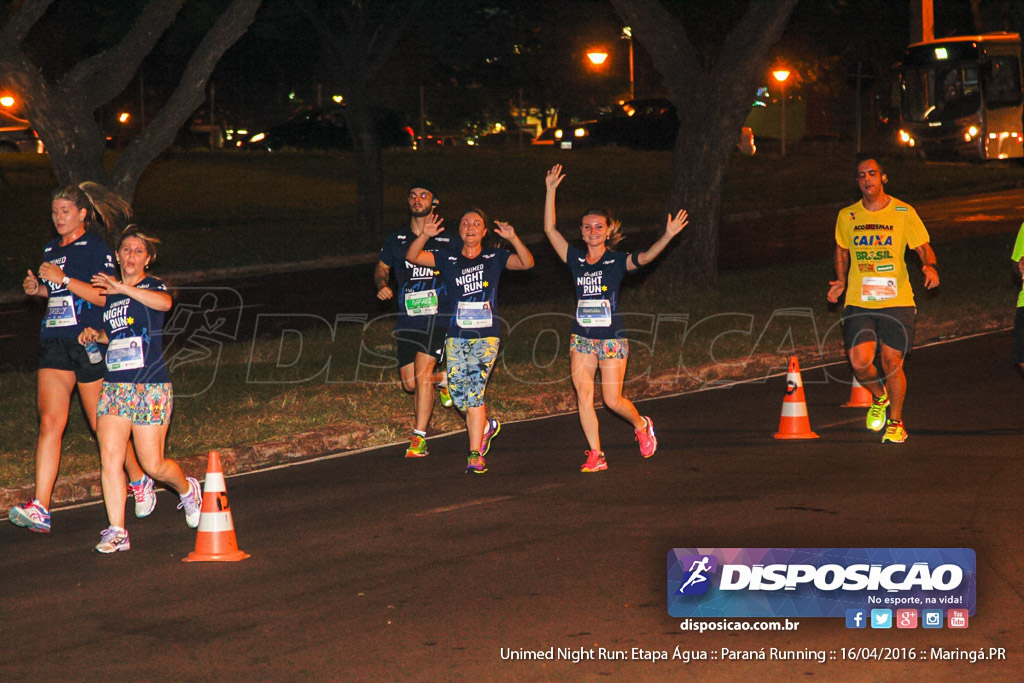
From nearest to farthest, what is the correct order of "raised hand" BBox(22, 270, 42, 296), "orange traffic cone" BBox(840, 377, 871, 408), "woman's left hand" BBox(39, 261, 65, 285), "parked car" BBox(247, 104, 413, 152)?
1. "woman's left hand" BBox(39, 261, 65, 285)
2. "raised hand" BBox(22, 270, 42, 296)
3. "orange traffic cone" BBox(840, 377, 871, 408)
4. "parked car" BBox(247, 104, 413, 152)

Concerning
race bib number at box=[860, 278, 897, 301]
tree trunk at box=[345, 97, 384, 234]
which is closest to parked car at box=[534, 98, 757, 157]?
tree trunk at box=[345, 97, 384, 234]

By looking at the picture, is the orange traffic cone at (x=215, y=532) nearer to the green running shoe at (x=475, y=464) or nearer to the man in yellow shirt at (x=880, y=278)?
the green running shoe at (x=475, y=464)

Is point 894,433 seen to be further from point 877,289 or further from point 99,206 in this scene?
point 99,206

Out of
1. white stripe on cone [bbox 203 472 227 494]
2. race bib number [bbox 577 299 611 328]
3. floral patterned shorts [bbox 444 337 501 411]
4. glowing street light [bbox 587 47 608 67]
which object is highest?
glowing street light [bbox 587 47 608 67]

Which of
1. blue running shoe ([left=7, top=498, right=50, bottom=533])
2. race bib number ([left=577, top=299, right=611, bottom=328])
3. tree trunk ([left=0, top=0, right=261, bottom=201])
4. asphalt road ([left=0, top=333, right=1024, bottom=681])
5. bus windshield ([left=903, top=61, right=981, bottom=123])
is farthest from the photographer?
bus windshield ([left=903, top=61, right=981, bottom=123])

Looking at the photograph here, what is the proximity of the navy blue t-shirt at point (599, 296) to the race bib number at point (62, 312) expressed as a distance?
3.15 m

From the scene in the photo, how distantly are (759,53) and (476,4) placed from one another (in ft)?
29.6

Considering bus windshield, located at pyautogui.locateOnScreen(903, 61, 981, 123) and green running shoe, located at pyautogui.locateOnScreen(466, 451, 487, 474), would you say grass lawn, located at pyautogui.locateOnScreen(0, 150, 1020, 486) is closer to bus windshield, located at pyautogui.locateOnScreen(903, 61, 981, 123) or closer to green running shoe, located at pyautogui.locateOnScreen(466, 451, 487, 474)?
green running shoe, located at pyautogui.locateOnScreen(466, 451, 487, 474)

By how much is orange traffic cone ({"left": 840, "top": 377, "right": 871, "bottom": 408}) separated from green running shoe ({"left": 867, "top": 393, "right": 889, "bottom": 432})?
1069mm

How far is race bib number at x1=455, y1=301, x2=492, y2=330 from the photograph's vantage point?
30.8 feet

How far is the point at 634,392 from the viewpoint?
1269 centimetres

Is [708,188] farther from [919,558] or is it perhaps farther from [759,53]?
[919,558]

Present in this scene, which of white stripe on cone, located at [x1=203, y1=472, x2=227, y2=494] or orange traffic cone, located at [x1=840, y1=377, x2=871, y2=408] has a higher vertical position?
white stripe on cone, located at [x1=203, y1=472, x2=227, y2=494]

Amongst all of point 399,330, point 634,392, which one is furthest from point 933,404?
point 399,330
